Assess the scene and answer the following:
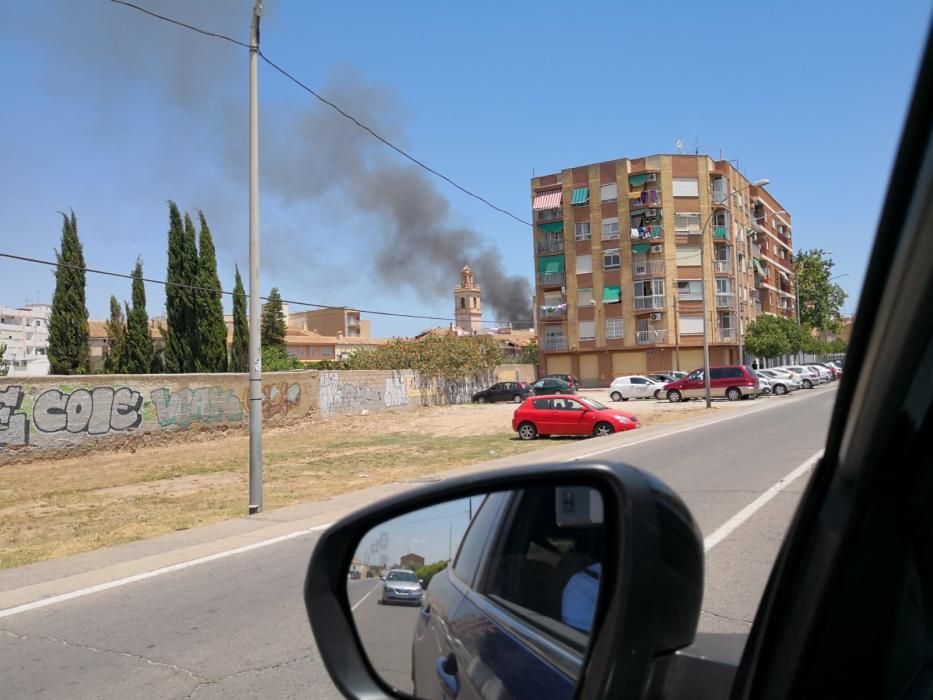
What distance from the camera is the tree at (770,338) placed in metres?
58.9

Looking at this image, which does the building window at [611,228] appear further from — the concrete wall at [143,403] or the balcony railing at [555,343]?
the concrete wall at [143,403]

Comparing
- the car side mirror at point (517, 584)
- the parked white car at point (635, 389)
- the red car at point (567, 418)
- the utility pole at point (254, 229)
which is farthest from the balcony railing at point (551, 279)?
the car side mirror at point (517, 584)

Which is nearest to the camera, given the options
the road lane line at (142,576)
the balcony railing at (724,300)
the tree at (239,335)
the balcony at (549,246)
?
the road lane line at (142,576)

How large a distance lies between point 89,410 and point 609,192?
54510 mm

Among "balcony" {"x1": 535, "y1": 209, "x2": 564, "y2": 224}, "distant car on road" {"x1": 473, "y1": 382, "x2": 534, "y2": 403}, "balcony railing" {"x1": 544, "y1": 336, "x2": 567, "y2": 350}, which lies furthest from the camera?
"balcony railing" {"x1": 544, "y1": 336, "x2": 567, "y2": 350}

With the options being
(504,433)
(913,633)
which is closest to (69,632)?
(913,633)

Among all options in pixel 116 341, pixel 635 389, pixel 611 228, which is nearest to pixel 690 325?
pixel 611 228

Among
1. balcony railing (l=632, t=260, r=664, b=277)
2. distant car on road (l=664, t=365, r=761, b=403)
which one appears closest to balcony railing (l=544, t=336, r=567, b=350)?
balcony railing (l=632, t=260, r=664, b=277)

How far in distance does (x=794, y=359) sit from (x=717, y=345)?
7.33 meters

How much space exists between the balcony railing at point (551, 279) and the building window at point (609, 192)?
818 centimetres

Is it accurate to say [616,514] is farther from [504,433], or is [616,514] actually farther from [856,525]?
[504,433]

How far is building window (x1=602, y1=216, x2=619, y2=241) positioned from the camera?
69.6 metres

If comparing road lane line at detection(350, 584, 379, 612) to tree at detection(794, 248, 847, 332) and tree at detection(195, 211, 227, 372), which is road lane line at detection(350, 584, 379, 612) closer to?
tree at detection(195, 211, 227, 372)

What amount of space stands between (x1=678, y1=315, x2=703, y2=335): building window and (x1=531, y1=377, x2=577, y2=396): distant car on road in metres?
22.3
